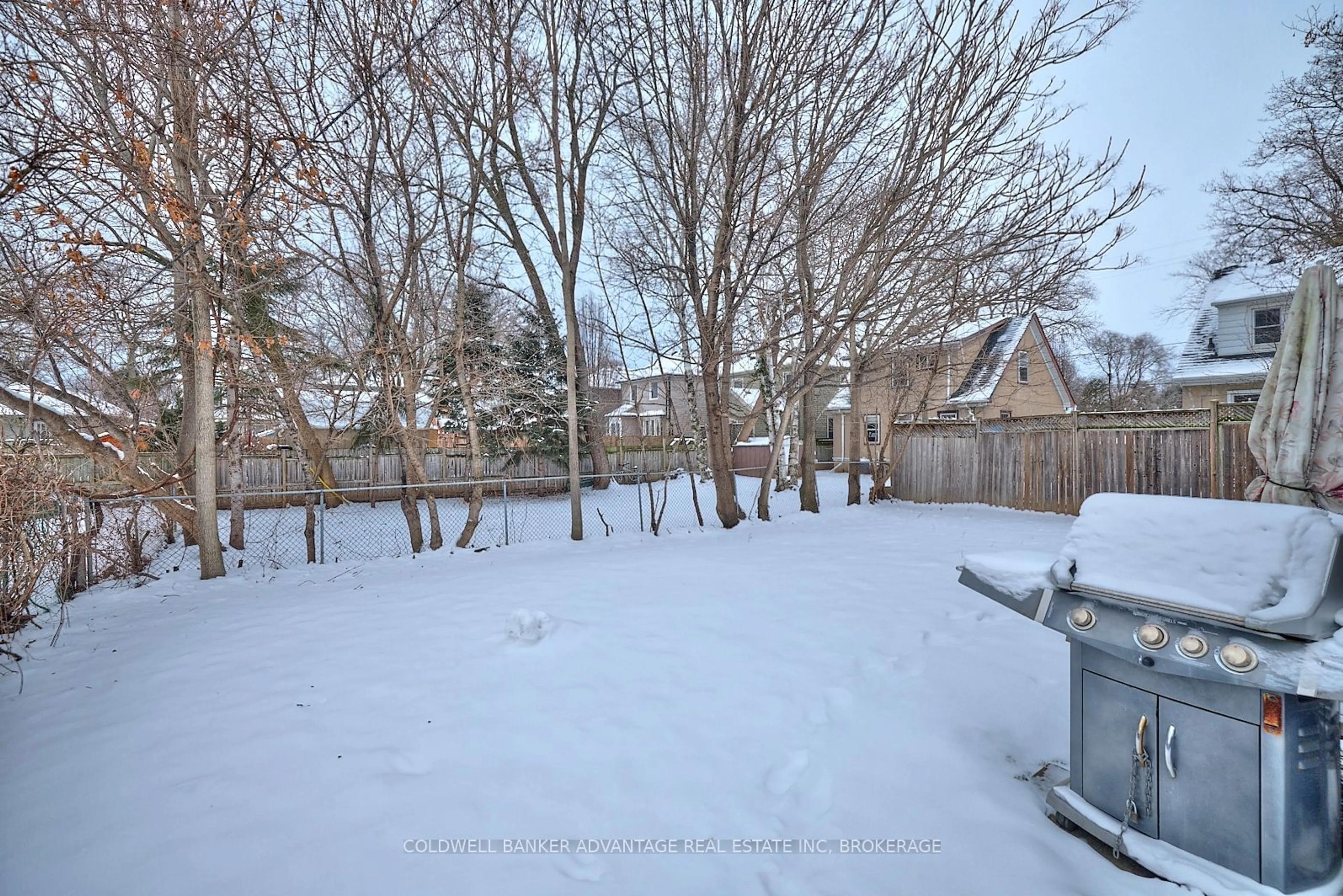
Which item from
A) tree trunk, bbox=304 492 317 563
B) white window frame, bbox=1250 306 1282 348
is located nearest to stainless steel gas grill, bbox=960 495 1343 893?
tree trunk, bbox=304 492 317 563

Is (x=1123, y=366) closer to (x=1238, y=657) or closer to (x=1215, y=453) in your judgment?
(x=1215, y=453)

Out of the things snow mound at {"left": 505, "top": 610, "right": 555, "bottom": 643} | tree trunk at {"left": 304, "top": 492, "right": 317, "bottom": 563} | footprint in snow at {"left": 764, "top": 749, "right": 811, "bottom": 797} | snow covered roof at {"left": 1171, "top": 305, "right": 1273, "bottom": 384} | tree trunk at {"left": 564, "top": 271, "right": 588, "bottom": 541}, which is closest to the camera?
footprint in snow at {"left": 764, "top": 749, "right": 811, "bottom": 797}

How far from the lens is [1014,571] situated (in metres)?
2.19

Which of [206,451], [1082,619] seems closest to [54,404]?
[206,451]

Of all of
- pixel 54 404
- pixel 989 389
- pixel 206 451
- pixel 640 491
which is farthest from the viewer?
pixel 989 389

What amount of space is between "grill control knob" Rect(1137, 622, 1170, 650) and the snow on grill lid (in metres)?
0.09

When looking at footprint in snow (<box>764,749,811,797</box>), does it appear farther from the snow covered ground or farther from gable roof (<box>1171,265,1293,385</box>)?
gable roof (<box>1171,265,1293,385</box>)

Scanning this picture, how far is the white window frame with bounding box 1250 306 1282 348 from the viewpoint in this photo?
1452 cm

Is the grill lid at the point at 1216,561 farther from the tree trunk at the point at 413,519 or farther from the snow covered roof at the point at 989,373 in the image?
the snow covered roof at the point at 989,373

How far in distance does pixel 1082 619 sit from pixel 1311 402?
3.64 feet

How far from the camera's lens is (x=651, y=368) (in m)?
12.4

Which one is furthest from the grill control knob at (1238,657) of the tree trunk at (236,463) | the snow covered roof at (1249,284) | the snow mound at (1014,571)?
the snow covered roof at (1249,284)

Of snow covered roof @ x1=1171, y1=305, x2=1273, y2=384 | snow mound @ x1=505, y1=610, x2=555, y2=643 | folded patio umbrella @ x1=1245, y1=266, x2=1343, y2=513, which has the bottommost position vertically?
snow mound @ x1=505, y1=610, x2=555, y2=643

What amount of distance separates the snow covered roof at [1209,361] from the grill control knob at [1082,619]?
17513mm
